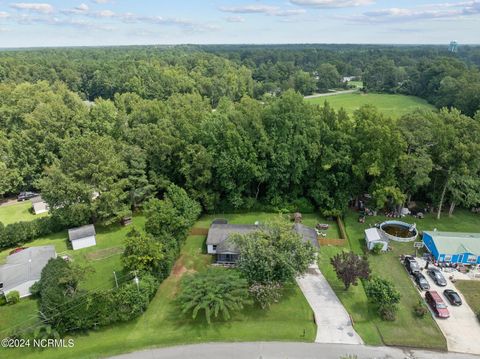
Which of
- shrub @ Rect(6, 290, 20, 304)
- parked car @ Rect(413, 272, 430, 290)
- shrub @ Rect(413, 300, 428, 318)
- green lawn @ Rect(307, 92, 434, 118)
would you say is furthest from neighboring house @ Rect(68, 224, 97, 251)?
green lawn @ Rect(307, 92, 434, 118)

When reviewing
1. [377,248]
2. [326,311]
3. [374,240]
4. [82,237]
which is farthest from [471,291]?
[82,237]

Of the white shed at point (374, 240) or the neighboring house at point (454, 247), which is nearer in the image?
the neighboring house at point (454, 247)

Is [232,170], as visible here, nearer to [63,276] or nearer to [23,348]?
[63,276]

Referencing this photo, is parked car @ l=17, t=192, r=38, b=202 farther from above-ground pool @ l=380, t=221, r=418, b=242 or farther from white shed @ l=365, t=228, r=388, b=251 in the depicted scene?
above-ground pool @ l=380, t=221, r=418, b=242

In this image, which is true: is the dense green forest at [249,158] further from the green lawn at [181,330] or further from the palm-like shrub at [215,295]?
the palm-like shrub at [215,295]

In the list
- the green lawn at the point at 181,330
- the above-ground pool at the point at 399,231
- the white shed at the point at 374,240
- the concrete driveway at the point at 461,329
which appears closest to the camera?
the concrete driveway at the point at 461,329

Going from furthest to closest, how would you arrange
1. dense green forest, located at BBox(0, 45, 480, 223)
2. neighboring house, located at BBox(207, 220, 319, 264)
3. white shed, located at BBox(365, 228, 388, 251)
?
dense green forest, located at BBox(0, 45, 480, 223) → white shed, located at BBox(365, 228, 388, 251) → neighboring house, located at BBox(207, 220, 319, 264)

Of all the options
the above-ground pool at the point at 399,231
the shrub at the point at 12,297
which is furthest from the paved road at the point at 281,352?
the above-ground pool at the point at 399,231
